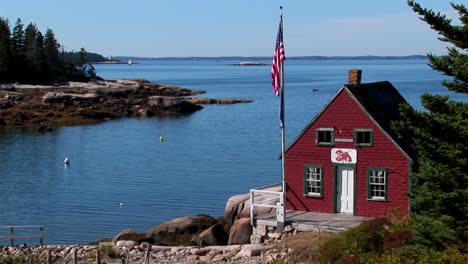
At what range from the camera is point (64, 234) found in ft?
118

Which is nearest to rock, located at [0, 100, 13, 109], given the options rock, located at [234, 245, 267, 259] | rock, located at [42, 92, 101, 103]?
rock, located at [42, 92, 101, 103]

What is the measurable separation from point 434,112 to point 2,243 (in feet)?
70.2

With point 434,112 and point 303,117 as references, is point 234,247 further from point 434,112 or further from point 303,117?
point 303,117

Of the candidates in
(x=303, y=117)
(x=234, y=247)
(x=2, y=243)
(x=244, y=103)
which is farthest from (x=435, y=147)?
(x=244, y=103)

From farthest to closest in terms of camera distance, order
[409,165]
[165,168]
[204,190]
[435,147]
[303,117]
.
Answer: [303,117], [165,168], [204,190], [409,165], [435,147]

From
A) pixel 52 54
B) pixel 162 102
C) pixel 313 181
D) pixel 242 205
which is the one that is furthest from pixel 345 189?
pixel 52 54

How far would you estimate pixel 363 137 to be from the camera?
89.0 ft

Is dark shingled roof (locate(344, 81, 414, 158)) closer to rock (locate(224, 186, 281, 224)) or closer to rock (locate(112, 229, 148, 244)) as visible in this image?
rock (locate(224, 186, 281, 224))

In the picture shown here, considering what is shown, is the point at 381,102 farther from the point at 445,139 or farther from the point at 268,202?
the point at 445,139

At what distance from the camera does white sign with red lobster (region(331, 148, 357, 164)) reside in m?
27.2

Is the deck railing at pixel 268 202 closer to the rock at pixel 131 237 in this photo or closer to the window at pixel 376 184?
the window at pixel 376 184

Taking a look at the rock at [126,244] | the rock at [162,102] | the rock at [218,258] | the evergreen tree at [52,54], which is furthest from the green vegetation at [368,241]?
the evergreen tree at [52,54]

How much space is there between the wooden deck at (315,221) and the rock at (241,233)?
875 mm

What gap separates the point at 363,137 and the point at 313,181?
8.20 feet
